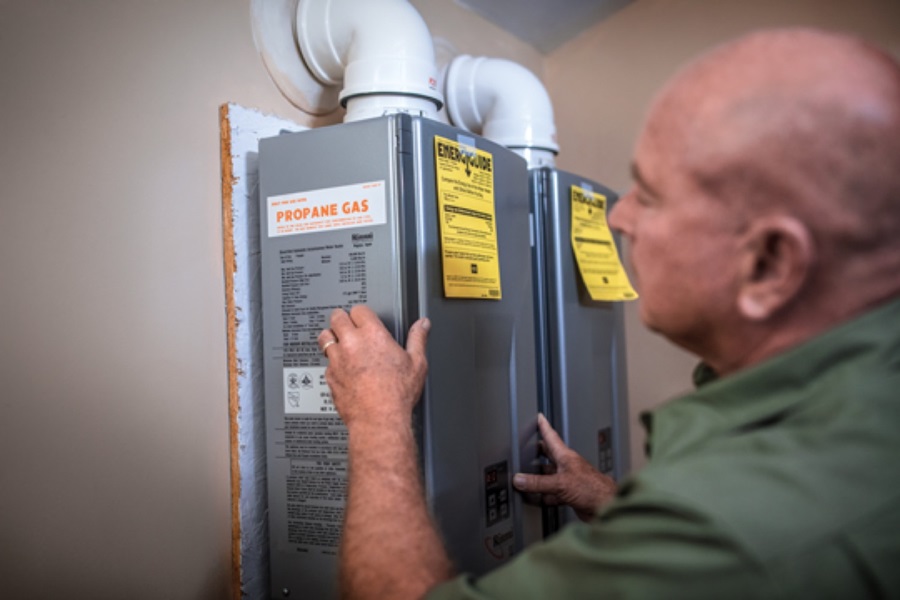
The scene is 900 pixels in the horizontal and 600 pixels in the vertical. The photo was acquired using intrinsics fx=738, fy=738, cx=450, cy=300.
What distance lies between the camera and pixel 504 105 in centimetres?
188

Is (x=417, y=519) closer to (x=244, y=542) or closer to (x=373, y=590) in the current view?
(x=373, y=590)

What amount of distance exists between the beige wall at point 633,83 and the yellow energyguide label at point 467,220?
1.29m

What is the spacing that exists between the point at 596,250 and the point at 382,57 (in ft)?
2.38

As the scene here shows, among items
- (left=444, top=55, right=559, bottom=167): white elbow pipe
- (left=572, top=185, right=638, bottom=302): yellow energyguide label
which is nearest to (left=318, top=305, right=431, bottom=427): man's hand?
(left=572, top=185, right=638, bottom=302): yellow energyguide label

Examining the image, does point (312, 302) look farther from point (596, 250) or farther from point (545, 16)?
point (545, 16)

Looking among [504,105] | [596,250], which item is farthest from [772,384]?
[504,105]

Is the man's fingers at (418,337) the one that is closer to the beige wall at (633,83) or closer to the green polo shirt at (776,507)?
the green polo shirt at (776,507)

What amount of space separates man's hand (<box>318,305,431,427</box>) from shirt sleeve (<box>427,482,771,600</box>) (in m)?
0.36

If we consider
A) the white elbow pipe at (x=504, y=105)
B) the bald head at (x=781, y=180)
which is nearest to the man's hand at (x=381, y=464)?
the bald head at (x=781, y=180)

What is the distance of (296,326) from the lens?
130 cm

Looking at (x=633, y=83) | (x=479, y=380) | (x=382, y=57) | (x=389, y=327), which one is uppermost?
(x=633, y=83)

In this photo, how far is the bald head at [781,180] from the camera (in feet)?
2.21

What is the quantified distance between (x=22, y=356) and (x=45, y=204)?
0.23 meters

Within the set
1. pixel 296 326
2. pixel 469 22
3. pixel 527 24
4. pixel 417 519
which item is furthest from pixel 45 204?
pixel 527 24
